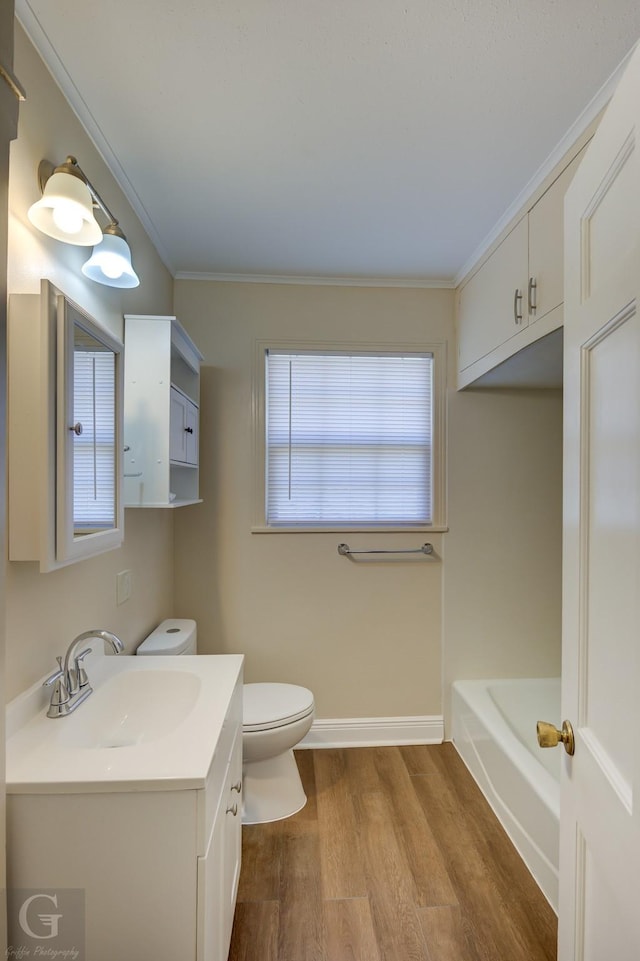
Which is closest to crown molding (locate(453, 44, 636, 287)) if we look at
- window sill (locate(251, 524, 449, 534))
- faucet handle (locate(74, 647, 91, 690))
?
window sill (locate(251, 524, 449, 534))

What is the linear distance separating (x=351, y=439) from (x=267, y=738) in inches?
58.1

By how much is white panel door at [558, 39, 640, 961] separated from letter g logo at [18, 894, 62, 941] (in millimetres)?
977

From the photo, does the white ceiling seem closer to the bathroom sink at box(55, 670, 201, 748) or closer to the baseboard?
the bathroom sink at box(55, 670, 201, 748)

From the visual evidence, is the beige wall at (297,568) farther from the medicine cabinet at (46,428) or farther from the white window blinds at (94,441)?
the medicine cabinet at (46,428)

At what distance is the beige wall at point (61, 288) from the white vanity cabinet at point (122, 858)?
32 cm

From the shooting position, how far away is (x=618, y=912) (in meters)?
0.70

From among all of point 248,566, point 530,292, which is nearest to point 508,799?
point 248,566

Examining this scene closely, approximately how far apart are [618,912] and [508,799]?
1373 mm

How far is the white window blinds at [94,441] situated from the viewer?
117 centimetres

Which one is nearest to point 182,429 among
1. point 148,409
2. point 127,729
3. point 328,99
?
point 148,409

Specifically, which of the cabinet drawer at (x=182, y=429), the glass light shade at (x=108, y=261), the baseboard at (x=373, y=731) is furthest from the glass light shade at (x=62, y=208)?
the baseboard at (x=373, y=731)

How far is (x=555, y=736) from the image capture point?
2.85 ft

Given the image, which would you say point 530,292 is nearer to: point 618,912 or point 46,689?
point 618,912

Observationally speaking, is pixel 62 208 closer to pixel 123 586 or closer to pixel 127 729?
pixel 123 586
